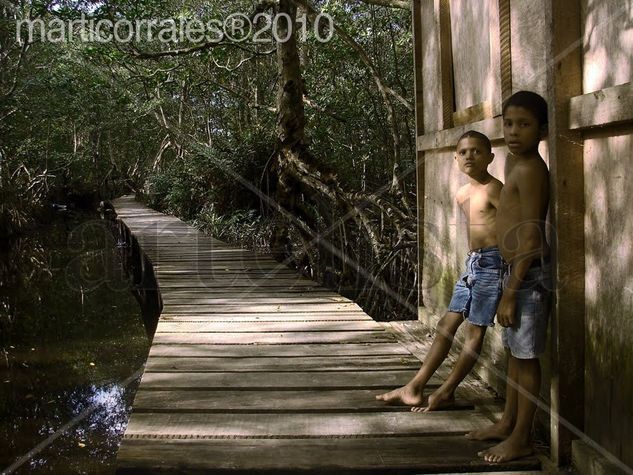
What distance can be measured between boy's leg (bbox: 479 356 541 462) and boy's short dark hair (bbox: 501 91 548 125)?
0.80 m

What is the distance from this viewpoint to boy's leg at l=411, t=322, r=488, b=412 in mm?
2645

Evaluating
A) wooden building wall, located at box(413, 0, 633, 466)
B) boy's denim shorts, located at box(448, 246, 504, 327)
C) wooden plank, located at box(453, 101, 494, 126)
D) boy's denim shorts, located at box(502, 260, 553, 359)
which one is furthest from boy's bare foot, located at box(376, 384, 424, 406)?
wooden plank, located at box(453, 101, 494, 126)

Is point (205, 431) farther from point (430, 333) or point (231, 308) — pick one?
point (231, 308)

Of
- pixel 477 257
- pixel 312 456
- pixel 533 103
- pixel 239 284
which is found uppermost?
pixel 533 103

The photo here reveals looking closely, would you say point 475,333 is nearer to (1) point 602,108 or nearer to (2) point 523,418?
(2) point 523,418

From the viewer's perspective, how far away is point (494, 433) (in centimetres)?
243

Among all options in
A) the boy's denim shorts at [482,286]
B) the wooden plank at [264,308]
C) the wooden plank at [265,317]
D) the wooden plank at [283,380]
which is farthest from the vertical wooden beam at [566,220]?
the wooden plank at [264,308]

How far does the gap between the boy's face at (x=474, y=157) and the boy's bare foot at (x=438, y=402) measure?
0.93 m

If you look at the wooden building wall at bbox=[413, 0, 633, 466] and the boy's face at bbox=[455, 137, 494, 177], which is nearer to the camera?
the wooden building wall at bbox=[413, 0, 633, 466]

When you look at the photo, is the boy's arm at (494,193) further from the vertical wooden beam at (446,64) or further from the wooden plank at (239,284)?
the wooden plank at (239,284)

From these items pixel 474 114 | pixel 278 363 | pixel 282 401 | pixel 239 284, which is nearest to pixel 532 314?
pixel 282 401

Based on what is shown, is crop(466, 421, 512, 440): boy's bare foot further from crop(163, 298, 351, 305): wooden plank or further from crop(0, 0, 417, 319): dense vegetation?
crop(0, 0, 417, 319): dense vegetation

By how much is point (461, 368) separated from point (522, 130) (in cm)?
103

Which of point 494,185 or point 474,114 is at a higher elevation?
point 474,114
